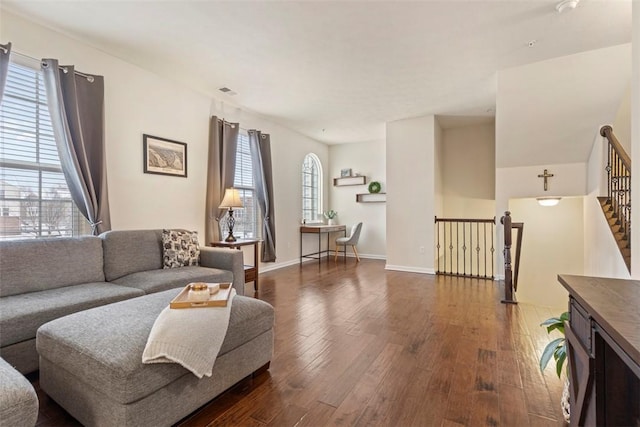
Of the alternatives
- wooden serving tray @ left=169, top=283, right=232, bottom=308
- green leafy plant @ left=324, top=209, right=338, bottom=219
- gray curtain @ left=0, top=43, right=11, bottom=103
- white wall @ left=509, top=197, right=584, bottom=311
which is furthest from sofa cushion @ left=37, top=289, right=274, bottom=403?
green leafy plant @ left=324, top=209, right=338, bottom=219

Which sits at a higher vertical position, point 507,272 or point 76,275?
point 76,275

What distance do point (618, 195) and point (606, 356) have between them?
2857mm

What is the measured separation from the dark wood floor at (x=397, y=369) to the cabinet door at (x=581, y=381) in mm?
482

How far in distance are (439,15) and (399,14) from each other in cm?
34

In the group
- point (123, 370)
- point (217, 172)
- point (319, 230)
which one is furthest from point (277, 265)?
point (123, 370)

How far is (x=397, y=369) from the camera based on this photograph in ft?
6.50

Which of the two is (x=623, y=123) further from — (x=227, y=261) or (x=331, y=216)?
(x=227, y=261)

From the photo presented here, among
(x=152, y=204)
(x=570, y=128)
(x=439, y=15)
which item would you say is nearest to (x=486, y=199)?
(x=570, y=128)

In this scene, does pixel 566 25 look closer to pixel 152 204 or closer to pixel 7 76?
pixel 152 204

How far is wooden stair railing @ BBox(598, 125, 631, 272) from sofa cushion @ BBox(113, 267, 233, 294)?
362 cm

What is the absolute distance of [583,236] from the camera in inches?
177

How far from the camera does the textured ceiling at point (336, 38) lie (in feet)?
7.79

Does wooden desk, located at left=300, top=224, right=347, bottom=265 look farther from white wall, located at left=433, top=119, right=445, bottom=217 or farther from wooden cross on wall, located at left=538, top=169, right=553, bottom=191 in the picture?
wooden cross on wall, located at left=538, top=169, right=553, bottom=191

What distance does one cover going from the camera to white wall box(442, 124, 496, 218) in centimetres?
568
